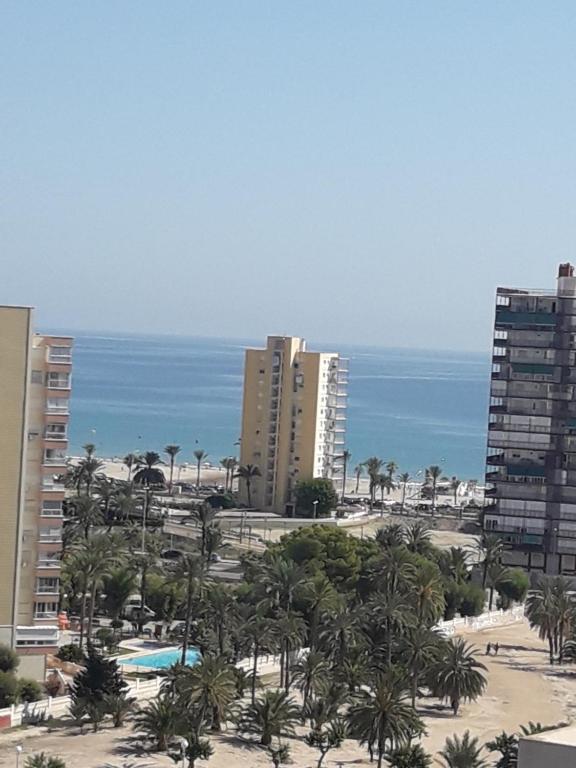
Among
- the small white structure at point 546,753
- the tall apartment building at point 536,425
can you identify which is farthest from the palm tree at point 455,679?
the tall apartment building at point 536,425

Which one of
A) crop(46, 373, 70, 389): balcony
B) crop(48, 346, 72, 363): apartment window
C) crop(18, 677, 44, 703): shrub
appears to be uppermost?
crop(48, 346, 72, 363): apartment window

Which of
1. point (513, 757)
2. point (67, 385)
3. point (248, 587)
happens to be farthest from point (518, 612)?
point (513, 757)

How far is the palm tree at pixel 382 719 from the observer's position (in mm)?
37156

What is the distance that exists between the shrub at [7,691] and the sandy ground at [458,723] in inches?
79.6

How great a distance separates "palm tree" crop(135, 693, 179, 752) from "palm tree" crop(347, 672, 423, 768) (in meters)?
4.41

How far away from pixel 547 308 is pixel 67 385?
35473 millimetres

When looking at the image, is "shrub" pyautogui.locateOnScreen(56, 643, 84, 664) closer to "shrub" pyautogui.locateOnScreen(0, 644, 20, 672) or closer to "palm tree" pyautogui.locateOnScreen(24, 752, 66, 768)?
"shrub" pyautogui.locateOnScreen(0, 644, 20, 672)

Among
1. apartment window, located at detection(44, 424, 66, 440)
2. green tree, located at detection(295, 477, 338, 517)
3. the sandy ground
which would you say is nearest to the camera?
the sandy ground

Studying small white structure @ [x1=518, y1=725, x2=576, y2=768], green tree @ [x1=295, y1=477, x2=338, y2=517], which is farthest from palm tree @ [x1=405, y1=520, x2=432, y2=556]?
small white structure @ [x1=518, y1=725, x2=576, y2=768]

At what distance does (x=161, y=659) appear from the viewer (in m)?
50.8

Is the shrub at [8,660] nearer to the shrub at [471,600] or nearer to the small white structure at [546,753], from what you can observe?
the shrub at [471,600]

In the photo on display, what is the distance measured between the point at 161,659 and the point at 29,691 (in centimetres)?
776

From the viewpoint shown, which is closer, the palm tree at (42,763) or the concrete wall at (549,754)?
the concrete wall at (549,754)

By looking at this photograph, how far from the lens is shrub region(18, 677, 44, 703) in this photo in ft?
142
